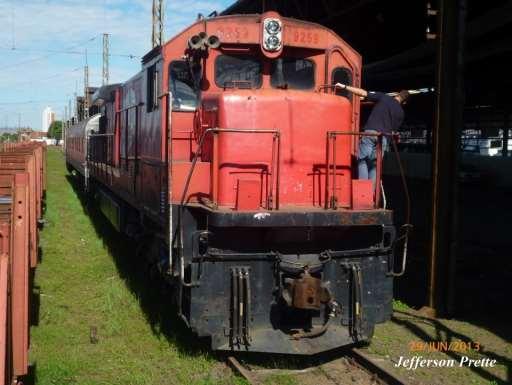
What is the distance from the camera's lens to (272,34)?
21.1 feet

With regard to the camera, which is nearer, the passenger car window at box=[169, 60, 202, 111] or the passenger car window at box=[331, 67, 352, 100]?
the passenger car window at box=[169, 60, 202, 111]

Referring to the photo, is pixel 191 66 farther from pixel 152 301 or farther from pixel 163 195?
pixel 152 301

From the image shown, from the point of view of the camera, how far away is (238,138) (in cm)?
609

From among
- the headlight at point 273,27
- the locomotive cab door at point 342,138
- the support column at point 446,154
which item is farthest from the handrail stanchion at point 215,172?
the support column at point 446,154

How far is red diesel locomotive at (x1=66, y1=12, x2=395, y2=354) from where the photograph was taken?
5.76 meters

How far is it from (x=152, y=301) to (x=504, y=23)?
7.87 meters

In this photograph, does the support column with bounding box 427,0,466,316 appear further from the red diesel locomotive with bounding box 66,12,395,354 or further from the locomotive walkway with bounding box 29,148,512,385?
the red diesel locomotive with bounding box 66,12,395,354

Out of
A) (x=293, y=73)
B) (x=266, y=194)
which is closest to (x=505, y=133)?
(x=293, y=73)

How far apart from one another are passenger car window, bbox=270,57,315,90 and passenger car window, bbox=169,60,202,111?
2.78 ft

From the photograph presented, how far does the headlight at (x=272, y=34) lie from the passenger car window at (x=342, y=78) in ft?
2.74

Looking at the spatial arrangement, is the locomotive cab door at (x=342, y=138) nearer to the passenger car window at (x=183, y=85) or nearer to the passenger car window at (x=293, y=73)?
the passenger car window at (x=293, y=73)

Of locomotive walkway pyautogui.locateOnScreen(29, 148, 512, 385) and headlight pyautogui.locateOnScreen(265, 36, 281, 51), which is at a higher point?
headlight pyautogui.locateOnScreen(265, 36, 281, 51)

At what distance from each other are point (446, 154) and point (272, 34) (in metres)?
3.01

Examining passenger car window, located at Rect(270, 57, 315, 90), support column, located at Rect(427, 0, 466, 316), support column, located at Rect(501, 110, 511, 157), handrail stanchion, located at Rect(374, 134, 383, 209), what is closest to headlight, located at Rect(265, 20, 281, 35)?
passenger car window, located at Rect(270, 57, 315, 90)
